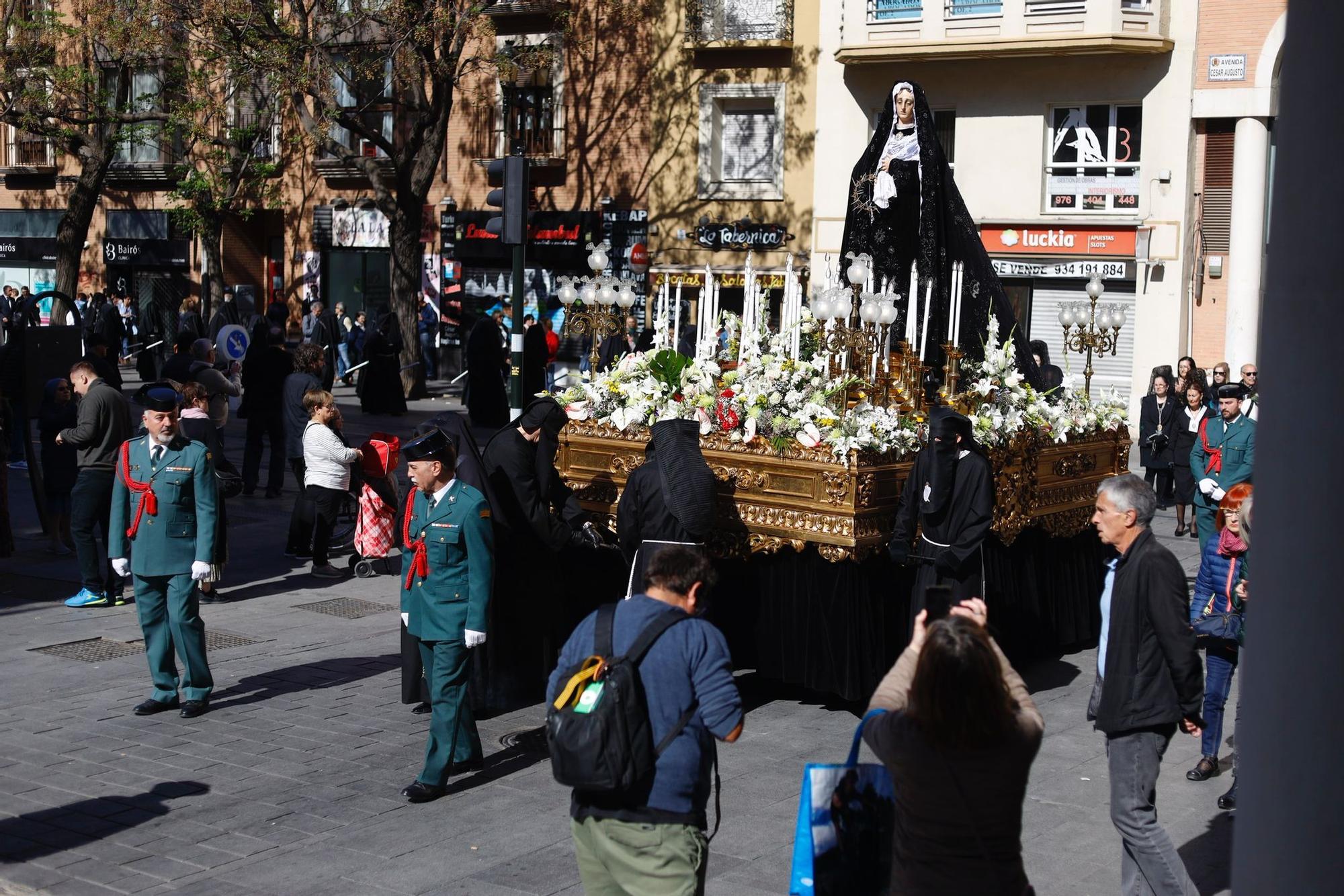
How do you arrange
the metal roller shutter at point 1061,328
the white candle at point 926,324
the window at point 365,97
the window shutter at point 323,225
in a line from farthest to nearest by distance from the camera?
the window shutter at point 323,225 < the metal roller shutter at point 1061,328 < the window at point 365,97 < the white candle at point 926,324

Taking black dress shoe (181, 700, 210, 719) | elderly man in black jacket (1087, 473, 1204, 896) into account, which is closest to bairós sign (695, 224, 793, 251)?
black dress shoe (181, 700, 210, 719)

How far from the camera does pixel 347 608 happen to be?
1166cm

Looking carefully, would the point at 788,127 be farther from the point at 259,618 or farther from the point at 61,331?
the point at 259,618

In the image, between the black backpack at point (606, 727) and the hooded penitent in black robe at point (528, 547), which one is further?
the hooded penitent in black robe at point (528, 547)

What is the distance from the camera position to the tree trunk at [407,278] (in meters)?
27.3

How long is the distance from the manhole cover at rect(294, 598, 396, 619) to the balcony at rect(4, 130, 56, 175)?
31550mm

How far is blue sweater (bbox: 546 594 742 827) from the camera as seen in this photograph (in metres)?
4.58

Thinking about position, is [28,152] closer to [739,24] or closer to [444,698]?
[739,24]

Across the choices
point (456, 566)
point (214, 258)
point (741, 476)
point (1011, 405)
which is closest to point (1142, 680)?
point (456, 566)

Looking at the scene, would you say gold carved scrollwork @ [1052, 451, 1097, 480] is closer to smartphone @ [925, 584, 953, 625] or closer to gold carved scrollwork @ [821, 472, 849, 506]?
gold carved scrollwork @ [821, 472, 849, 506]

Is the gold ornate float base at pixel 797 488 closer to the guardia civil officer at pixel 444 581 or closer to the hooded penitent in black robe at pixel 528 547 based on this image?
the hooded penitent in black robe at pixel 528 547

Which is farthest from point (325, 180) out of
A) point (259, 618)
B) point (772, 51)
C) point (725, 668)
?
point (725, 668)

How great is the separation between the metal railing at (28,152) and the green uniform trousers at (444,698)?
36.5 m

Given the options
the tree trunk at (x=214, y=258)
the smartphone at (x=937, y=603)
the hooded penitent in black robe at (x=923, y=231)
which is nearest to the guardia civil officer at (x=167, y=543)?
the hooded penitent in black robe at (x=923, y=231)
